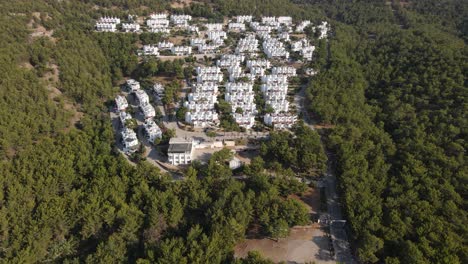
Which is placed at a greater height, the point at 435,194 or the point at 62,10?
the point at 62,10

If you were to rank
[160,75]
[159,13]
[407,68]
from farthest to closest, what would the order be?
[159,13] → [160,75] → [407,68]

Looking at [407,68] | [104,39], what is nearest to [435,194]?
[407,68]

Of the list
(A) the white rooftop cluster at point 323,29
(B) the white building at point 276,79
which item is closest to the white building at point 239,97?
(B) the white building at point 276,79

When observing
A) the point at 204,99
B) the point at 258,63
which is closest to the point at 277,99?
the point at 204,99

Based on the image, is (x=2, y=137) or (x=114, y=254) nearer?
(x=114, y=254)

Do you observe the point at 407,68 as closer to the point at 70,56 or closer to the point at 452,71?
the point at 452,71

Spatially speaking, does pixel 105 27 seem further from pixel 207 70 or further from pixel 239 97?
pixel 239 97

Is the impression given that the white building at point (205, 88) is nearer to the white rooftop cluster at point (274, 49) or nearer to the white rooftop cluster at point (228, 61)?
the white rooftop cluster at point (228, 61)
